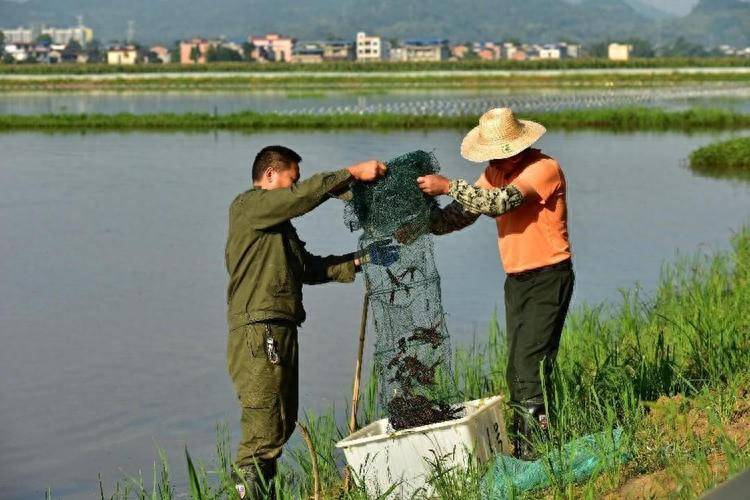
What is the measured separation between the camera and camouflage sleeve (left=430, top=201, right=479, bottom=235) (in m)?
4.87

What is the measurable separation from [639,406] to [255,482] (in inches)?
53.0

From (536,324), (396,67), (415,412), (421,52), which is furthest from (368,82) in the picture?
(421,52)

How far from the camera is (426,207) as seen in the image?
15.7 feet

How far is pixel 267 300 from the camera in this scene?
176 inches

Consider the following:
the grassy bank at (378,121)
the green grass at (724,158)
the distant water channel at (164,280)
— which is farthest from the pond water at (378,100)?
the distant water channel at (164,280)

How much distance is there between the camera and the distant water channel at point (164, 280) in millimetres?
7373

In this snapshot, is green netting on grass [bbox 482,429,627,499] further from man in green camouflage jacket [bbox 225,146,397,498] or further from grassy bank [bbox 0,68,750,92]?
grassy bank [bbox 0,68,750,92]

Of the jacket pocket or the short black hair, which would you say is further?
the short black hair

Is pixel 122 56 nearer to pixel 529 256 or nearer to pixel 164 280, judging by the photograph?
pixel 164 280

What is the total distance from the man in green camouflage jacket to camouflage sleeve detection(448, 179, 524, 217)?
0.92 ft

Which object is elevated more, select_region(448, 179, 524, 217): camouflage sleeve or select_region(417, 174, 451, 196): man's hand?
select_region(417, 174, 451, 196): man's hand

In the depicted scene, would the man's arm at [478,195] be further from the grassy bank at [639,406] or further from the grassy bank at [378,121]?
the grassy bank at [378,121]

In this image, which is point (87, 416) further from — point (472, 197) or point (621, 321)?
point (472, 197)

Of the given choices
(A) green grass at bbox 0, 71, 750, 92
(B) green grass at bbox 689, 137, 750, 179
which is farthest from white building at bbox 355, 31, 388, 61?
(B) green grass at bbox 689, 137, 750, 179
